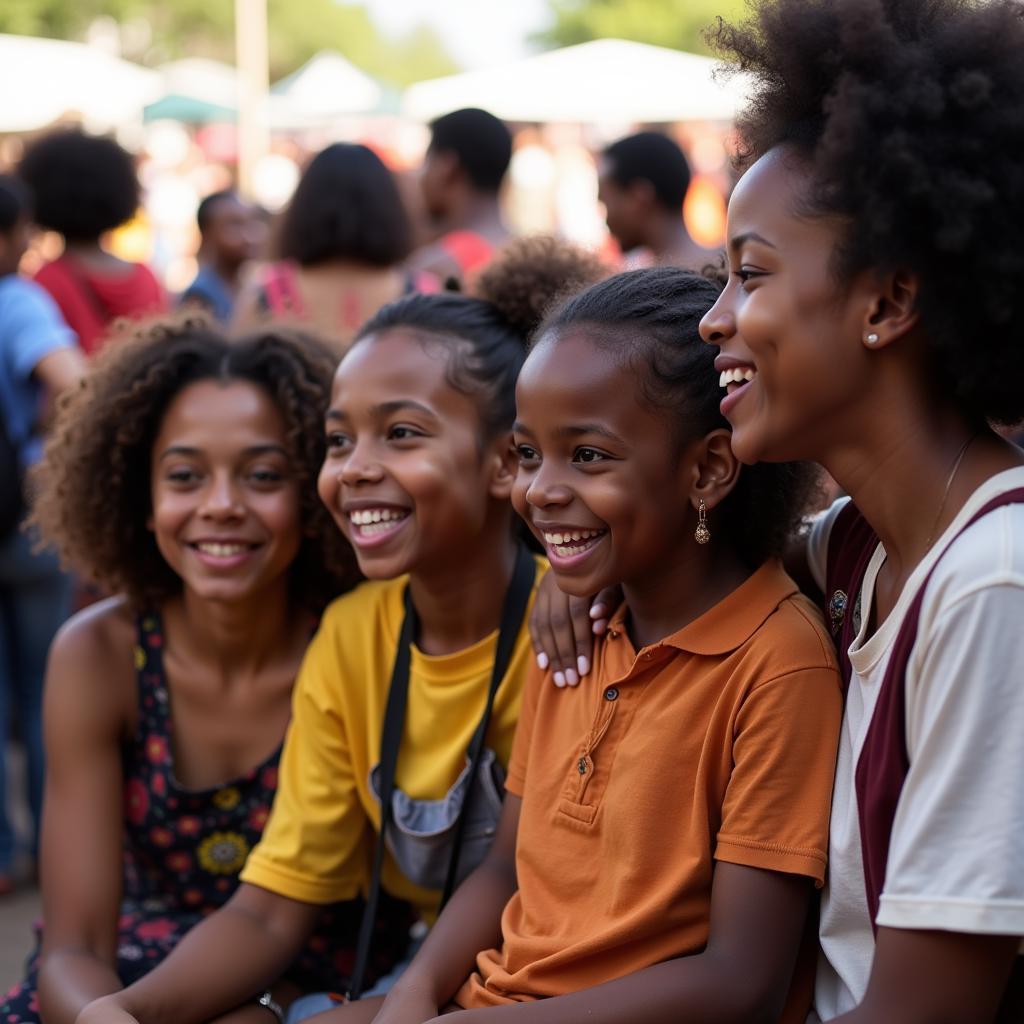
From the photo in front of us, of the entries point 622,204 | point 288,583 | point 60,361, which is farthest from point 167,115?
point 288,583

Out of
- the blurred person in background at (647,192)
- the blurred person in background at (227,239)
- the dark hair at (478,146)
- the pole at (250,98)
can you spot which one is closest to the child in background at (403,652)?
the dark hair at (478,146)

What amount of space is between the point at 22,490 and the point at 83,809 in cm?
201

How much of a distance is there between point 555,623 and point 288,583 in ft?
2.75

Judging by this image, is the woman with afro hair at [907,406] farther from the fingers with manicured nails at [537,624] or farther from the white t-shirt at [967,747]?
the fingers with manicured nails at [537,624]

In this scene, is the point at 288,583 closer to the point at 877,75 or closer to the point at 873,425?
the point at 873,425

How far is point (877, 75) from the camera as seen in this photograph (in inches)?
68.0

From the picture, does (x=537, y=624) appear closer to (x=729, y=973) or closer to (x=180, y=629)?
(x=729, y=973)

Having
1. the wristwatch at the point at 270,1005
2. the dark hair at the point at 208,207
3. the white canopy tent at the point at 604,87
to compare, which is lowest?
the wristwatch at the point at 270,1005

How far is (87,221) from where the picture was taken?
552cm

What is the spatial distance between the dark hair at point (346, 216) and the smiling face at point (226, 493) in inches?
87.9

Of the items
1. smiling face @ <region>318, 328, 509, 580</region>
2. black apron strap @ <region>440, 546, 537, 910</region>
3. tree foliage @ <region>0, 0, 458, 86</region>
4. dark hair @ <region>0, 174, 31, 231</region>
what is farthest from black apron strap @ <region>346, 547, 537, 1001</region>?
tree foliage @ <region>0, 0, 458, 86</region>

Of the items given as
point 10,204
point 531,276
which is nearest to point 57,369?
point 10,204

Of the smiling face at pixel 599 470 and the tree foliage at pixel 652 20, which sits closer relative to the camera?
the smiling face at pixel 599 470

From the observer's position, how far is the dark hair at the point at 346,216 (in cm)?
499
